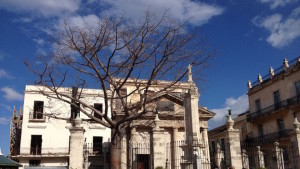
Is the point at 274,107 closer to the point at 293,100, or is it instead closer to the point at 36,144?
the point at 293,100

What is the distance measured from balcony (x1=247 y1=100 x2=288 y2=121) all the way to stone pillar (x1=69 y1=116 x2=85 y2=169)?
2462 cm

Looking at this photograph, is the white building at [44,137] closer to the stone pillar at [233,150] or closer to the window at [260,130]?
the window at [260,130]

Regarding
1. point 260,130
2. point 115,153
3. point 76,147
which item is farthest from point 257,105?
point 76,147

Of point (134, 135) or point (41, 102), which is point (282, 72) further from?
point (41, 102)

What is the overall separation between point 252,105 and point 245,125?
2.66 metres

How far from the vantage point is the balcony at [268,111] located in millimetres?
33000

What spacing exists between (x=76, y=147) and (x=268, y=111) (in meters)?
26.4

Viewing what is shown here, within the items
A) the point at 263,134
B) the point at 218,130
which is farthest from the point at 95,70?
the point at 218,130

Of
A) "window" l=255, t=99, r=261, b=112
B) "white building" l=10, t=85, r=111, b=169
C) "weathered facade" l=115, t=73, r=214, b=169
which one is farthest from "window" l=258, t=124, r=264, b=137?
"white building" l=10, t=85, r=111, b=169

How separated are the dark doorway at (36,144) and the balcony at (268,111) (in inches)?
924

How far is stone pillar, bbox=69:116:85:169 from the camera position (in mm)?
13438

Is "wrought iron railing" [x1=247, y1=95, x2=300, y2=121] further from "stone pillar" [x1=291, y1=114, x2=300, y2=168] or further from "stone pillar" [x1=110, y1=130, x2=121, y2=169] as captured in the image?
"stone pillar" [x1=110, y1=130, x2=121, y2=169]

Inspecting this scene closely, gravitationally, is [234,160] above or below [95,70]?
below

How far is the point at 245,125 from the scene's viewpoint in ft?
→ 129
